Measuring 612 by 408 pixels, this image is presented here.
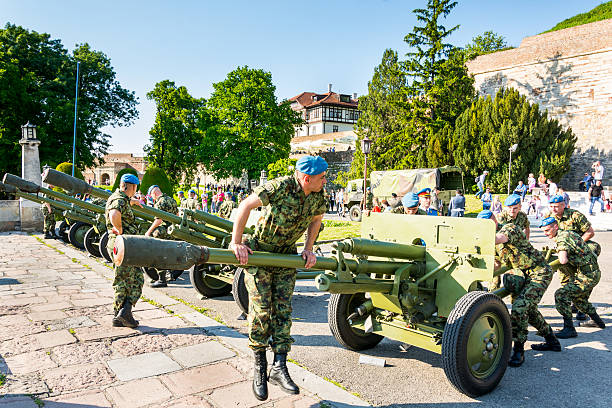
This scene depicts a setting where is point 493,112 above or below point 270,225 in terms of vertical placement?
above

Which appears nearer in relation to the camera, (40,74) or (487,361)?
(487,361)

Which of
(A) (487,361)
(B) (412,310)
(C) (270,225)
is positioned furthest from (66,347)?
(A) (487,361)

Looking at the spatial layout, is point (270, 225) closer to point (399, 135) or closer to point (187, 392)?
point (187, 392)

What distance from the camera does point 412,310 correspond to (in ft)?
14.2

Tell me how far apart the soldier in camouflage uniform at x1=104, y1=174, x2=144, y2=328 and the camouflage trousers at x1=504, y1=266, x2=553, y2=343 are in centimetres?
428

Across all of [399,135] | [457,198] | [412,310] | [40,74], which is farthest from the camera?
[399,135]

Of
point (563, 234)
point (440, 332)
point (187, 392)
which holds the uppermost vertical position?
point (563, 234)

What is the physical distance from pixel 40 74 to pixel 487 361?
1484 inches

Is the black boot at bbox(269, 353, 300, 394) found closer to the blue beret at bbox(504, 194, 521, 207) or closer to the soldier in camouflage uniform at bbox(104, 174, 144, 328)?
the soldier in camouflage uniform at bbox(104, 174, 144, 328)

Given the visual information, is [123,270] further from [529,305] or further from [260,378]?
[529,305]

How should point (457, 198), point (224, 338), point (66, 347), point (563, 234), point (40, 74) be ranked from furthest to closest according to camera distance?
point (40, 74) → point (457, 198) → point (563, 234) → point (224, 338) → point (66, 347)

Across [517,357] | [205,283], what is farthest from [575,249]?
[205,283]

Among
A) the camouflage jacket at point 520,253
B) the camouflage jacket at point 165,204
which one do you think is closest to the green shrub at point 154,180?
the camouflage jacket at point 165,204

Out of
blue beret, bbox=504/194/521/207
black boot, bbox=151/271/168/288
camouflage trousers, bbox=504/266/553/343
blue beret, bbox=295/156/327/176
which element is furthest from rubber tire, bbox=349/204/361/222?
blue beret, bbox=295/156/327/176
